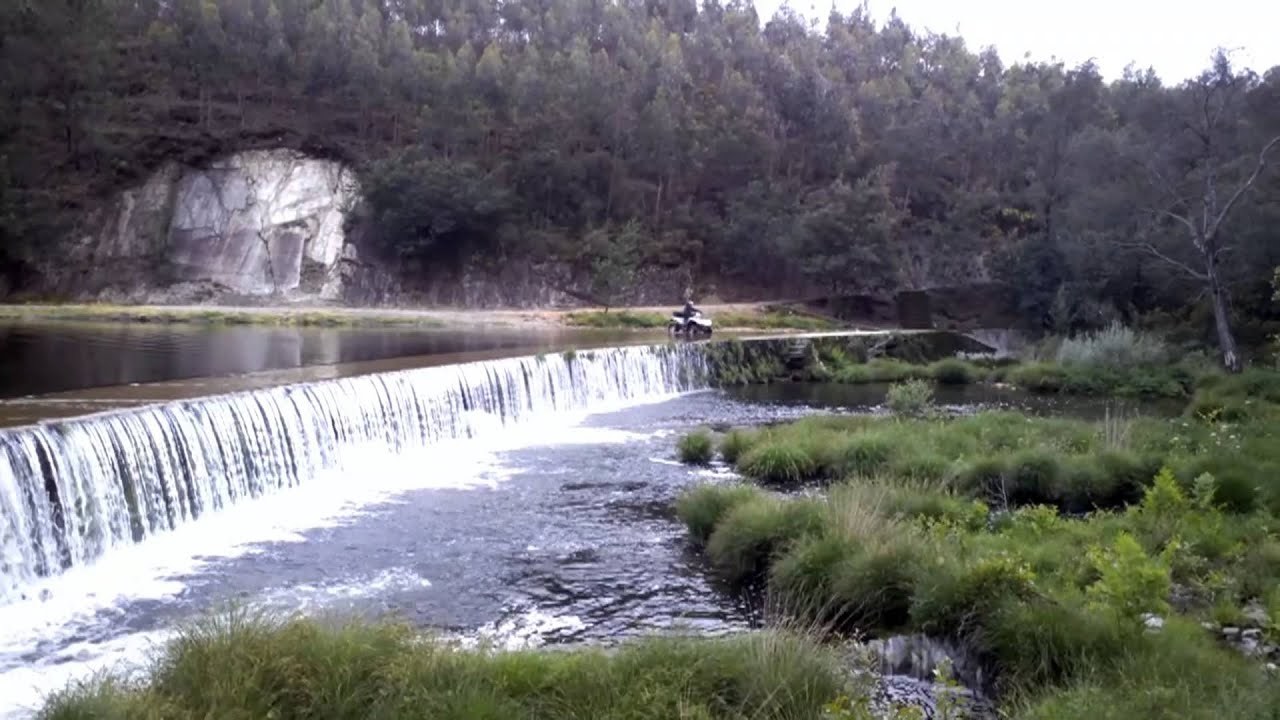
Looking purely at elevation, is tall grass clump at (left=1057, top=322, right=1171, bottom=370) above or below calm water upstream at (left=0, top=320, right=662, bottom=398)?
below

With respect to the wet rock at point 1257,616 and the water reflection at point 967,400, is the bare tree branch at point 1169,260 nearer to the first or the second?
the water reflection at point 967,400

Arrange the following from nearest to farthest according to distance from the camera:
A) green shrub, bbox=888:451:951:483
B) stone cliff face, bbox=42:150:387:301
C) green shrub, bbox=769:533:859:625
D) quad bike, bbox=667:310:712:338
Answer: green shrub, bbox=769:533:859:625 → green shrub, bbox=888:451:951:483 → quad bike, bbox=667:310:712:338 → stone cliff face, bbox=42:150:387:301

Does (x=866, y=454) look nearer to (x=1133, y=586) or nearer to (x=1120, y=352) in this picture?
(x=1133, y=586)

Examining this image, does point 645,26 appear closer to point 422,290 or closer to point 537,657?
point 422,290

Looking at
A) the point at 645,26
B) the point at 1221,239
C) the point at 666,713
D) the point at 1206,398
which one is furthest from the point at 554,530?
the point at 645,26

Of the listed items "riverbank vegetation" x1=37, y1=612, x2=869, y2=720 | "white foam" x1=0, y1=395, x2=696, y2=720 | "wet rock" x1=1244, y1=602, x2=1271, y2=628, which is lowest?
"white foam" x1=0, y1=395, x2=696, y2=720

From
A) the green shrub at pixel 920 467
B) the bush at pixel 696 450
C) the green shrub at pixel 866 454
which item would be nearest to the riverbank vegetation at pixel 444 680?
the green shrub at pixel 920 467

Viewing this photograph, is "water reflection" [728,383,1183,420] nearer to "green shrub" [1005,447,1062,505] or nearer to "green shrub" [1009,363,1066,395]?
"green shrub" [1009,363,1066,395]

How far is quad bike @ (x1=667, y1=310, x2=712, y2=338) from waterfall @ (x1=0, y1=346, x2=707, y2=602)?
1222cm

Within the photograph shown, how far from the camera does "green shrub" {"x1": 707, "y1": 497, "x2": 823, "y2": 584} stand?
A: 9828mm

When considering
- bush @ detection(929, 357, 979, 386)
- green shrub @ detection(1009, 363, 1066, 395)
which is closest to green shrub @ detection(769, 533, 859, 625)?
green shrub @ detection(1009, 363, 1066, 395)

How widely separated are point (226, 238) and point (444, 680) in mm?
55442

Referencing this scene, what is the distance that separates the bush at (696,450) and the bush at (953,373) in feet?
52.1

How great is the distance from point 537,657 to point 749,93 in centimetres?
6582
